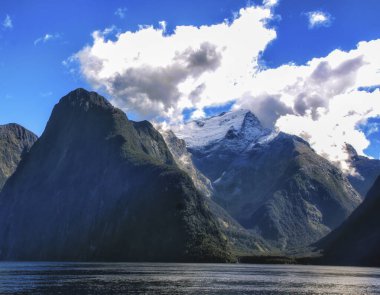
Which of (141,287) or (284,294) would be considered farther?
(141,287)

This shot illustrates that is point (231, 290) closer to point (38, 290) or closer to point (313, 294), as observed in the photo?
point (313, 294)

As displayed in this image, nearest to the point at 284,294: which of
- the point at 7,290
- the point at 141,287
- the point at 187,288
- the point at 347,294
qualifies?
the point at 347,294

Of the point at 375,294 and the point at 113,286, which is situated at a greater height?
the point at 113,286

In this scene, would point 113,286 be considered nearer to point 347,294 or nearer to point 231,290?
point 231,290

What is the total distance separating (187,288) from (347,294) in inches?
1551

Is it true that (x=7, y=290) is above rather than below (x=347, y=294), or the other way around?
above

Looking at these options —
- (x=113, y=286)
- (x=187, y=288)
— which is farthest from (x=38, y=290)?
(x=187, y=288)

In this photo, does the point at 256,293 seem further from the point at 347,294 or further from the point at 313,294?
the point at 347,294

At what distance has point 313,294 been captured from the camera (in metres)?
134

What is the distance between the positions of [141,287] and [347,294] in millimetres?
51214

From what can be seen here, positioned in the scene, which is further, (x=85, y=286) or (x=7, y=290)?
(x=85, y=286)

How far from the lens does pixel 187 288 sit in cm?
14200

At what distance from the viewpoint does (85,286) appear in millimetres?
144500

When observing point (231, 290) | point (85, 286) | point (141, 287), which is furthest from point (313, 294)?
point (85, 286)
